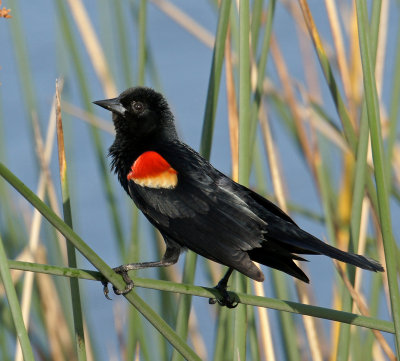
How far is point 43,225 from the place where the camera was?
3041 mm

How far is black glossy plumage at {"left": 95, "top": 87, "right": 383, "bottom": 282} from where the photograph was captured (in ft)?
6.04

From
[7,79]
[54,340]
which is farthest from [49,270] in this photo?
[7,79]

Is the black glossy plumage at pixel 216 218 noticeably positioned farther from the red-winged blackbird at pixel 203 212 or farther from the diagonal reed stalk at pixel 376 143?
the diagonal reed stalk at pixel 376 143

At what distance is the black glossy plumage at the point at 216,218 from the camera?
1840 mm

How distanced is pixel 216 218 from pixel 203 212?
0.06 m

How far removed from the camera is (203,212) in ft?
6.47

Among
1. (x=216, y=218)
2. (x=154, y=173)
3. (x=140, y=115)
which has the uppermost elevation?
(x=140, y=115)

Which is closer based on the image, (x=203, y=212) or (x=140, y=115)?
(x=203, y=212)

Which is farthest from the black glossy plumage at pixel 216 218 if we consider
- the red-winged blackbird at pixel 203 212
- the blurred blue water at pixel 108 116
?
the blurred blue water at pixel 108 116

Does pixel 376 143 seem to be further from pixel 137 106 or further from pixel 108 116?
pixel 108 116

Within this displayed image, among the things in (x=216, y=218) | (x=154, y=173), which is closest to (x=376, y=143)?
(x=216, y=218)

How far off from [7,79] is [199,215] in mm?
4560

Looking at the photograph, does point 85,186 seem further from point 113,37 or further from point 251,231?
point 251,231

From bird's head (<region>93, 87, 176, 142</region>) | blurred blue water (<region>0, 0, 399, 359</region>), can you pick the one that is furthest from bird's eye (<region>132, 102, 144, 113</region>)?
blurred blue water (<region>0, 0, 399, 359</region>)
